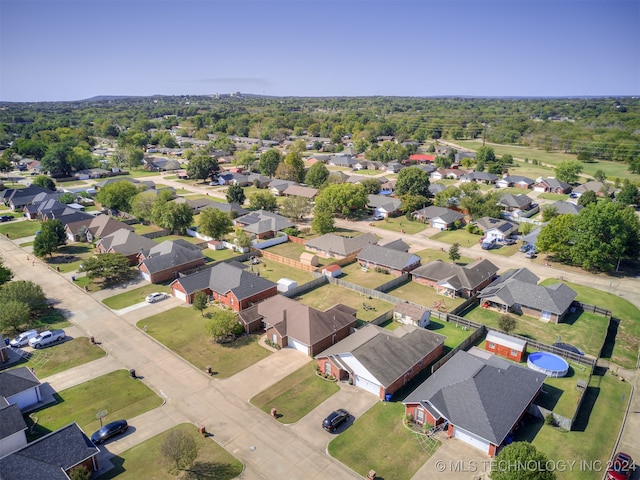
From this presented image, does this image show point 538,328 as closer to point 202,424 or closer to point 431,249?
point 431,249

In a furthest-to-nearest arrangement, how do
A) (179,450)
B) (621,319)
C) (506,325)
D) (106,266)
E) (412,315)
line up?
(106,266), (621,319), (412,315), (506,325), (179,450)

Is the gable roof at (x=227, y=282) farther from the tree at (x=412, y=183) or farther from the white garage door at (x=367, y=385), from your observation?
the tree at (x=412, y=183)

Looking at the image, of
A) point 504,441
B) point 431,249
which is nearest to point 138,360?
point 504,441

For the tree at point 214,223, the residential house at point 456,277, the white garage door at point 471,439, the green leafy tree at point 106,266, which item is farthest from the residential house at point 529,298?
the green leafy tree at point 106,266

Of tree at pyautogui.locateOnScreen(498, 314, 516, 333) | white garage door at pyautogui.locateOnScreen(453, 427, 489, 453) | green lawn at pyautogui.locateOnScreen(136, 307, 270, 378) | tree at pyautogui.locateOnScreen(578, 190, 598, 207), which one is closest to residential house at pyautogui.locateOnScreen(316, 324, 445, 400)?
white garage door at pyautogui.locateOnScreen(453, 427, 489, 453)

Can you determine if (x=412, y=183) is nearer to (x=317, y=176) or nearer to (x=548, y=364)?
(x=317, y=176)

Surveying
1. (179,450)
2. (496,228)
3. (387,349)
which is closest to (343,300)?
(387,349)

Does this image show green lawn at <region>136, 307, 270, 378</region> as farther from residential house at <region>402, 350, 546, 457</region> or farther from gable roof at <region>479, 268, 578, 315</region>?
gable roof at <region>479, 268, 578, 315</region>
